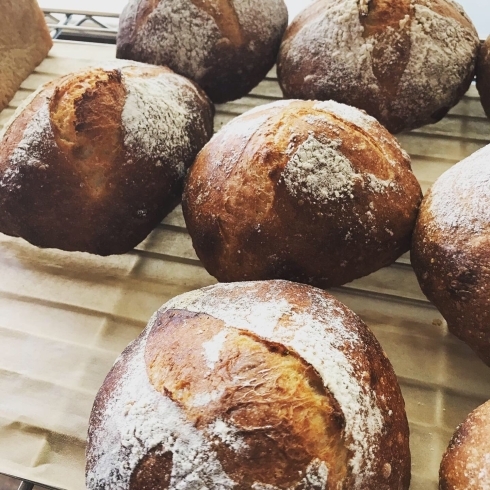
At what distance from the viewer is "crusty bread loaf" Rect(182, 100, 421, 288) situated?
1.28 m

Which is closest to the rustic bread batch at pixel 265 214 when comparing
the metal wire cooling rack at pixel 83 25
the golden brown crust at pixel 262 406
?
the golden brown crust at pixel 262 406

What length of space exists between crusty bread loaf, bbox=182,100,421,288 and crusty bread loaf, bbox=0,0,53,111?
3.90 ft

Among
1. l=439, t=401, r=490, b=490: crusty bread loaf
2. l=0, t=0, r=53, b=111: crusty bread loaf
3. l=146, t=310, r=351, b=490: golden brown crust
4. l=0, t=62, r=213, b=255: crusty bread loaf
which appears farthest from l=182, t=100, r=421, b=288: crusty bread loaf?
l=0, t=0, r=53, b=111: crusty bread loaf

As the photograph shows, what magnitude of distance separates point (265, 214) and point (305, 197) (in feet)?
0.33

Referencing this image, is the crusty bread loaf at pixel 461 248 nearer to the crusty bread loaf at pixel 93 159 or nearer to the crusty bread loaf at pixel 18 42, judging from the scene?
the crusty bread loaf at pixel 93 159

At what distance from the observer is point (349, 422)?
969 millimetres

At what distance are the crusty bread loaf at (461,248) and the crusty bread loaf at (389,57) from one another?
390 mm

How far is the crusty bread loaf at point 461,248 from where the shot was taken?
1.17 metres

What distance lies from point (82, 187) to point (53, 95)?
0.26 m

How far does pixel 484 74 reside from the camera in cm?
170

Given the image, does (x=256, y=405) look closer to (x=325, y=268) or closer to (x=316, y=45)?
(x=325, y=268)

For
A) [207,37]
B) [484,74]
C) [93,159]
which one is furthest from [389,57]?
[93,159]

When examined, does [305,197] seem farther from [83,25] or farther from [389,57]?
[83,25]

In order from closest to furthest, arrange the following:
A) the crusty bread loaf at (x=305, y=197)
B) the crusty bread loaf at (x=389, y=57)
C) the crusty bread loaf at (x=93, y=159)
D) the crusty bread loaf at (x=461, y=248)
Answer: the crusty bread loaf at (x=461, y=248) → the crusty bread loaf at (x=305, y=197) → the crusty bread loaf at (x=93, y=159) → the crusty bread loaf at (x=389, y=57)
